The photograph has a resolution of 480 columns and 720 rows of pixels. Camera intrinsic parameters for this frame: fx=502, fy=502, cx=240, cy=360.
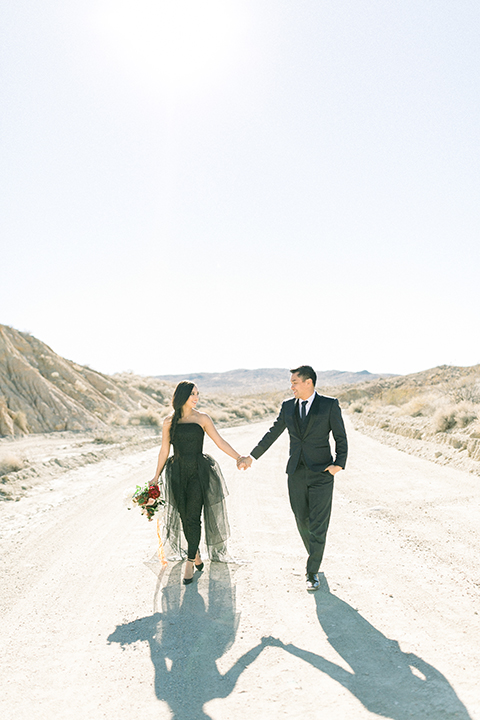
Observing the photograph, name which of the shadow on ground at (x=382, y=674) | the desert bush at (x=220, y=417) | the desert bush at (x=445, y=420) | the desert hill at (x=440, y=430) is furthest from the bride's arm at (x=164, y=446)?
the desert bush at (x=220, y=417)

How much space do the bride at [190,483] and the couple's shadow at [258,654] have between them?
820 mm

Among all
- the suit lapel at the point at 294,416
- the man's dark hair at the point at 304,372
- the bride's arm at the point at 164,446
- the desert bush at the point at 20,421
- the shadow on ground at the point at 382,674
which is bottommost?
the shadow on ground at the point at 382,674

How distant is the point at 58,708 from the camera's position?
3199 mm

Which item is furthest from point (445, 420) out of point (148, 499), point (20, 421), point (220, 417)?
point (220, 417)

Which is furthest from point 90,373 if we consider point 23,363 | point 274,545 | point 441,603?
point 441,603

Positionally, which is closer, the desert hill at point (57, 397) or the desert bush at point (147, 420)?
the desert hill at point (57, 397)

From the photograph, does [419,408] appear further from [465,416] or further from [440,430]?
[465,416]

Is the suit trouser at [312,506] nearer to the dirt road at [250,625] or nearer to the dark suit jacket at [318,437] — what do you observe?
the dark suit jacket at [318,437]

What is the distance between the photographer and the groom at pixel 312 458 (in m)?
5.11

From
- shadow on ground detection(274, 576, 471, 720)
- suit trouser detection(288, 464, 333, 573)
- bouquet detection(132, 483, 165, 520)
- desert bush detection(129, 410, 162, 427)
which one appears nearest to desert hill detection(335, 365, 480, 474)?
suit trouser detection(288, 464, 333, 573)

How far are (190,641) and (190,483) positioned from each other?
1.83 meters

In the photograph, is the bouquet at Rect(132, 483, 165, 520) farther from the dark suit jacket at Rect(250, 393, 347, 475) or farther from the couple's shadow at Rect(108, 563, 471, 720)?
the dark suit jacket at Rect(250, 393, 347, 475)

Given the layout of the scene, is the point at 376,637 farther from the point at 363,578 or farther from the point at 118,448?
the point at 118,448

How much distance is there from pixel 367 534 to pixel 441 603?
8.45 feet
